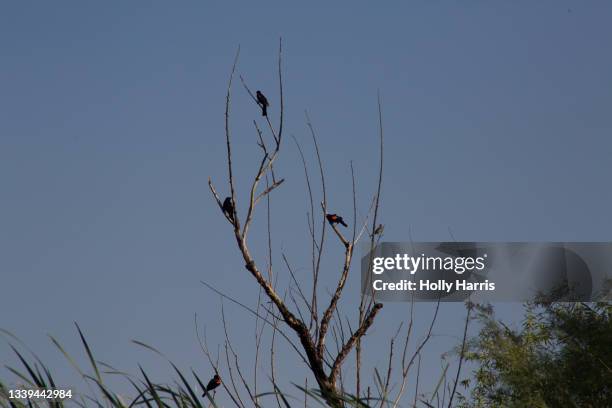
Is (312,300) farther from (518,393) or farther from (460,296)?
(518,393)

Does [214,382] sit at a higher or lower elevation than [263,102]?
lower

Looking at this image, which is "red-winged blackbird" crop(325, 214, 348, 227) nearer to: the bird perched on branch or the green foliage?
the bird perched on branch

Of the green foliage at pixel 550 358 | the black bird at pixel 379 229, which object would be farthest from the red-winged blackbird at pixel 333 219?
the green foliage at pixel 550 358

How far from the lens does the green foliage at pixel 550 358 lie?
12156 mm

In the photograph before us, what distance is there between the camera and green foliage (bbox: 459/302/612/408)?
12156mm

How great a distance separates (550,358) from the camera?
13219mm

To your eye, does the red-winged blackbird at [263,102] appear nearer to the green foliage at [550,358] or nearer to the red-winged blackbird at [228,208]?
the red-winged blackbird at [228,208]

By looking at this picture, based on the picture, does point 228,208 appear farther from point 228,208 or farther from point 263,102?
point 263,102

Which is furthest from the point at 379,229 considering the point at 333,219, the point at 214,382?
the point at 214,382

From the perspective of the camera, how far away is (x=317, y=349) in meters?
3.97

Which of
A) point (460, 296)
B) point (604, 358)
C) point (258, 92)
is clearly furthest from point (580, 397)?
point (258, 92)

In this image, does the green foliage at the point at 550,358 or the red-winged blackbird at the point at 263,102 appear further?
the green foliage at the point at 550,358

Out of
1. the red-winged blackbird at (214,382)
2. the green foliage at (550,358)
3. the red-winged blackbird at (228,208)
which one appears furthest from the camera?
the green foliage at (550,358)

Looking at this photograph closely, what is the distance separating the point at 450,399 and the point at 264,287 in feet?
3.53
